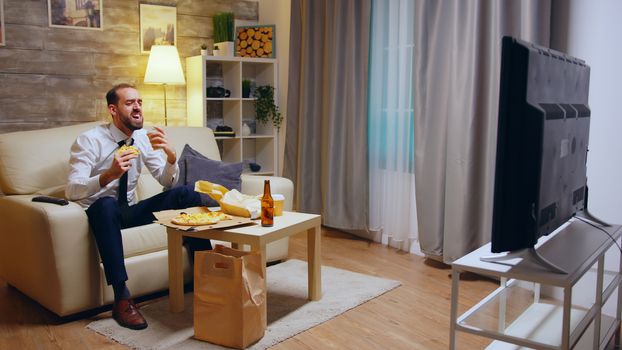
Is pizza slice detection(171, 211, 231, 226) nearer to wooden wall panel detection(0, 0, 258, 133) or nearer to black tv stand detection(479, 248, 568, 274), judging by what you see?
black tv stand detection(479, 248, 568, 274)

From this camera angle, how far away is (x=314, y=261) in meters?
3.02

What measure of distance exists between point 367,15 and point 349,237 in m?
1.58

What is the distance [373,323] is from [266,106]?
267 cm

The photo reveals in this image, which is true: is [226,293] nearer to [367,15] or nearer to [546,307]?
[546,307]

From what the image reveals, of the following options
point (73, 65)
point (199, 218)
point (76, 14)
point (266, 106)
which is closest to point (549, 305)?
point (199, 218)

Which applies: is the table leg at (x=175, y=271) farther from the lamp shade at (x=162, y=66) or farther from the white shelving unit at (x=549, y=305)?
the lamp shade at (x=162, y=66)

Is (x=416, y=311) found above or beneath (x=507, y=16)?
beneath

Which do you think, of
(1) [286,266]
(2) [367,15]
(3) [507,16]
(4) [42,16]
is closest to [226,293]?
(1) [286,266]

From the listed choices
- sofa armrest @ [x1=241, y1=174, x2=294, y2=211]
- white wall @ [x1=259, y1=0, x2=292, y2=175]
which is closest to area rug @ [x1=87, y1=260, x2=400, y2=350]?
sofa armrest @ [x1=241, y1=174, x2=294, y2=211]

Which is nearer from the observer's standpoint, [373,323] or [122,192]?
[373,323]

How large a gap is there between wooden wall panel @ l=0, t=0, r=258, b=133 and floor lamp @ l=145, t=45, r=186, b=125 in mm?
231

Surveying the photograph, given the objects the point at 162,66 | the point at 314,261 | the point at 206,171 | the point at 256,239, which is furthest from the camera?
the point at 162,66

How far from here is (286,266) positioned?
3.65 meters

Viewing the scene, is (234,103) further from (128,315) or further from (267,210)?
(128,315)
